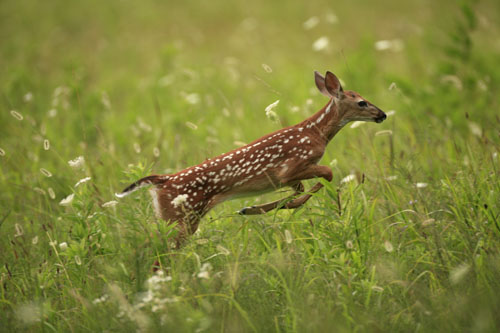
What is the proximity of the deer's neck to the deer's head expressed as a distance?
29mm

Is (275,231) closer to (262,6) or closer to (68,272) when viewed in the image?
(68,272)

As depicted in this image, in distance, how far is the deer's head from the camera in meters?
4.59

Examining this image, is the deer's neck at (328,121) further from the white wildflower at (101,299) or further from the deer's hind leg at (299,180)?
the white wildflower at (101,299)

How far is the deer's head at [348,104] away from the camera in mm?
4592

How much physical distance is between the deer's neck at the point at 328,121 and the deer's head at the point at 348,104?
3 cm

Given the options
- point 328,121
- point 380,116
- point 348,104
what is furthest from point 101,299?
point 380,116

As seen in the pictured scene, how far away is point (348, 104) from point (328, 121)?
0.23 meters

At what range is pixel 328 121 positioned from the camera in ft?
15.0

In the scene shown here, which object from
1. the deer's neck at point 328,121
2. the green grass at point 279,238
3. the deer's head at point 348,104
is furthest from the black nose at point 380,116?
the green grass at point 279,238

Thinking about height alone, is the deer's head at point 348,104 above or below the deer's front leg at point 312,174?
above

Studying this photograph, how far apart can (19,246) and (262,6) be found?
47.2 feet

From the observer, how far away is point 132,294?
3.95 metres

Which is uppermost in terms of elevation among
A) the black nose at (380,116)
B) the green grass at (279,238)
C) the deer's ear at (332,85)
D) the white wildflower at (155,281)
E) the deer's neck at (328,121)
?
the deer's ear at (332,85)

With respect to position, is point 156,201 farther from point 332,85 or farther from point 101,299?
point 332,85
